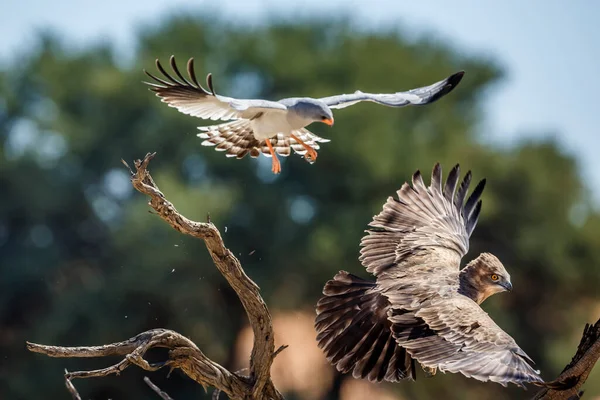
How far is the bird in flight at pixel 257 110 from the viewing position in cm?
651

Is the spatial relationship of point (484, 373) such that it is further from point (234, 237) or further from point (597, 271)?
point (597, 271)

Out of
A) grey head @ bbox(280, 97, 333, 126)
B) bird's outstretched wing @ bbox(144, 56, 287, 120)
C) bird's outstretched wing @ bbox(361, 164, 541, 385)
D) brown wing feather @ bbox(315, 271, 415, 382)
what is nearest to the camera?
bird's outstretched wing @ bbox(361, 164, 541, 385)

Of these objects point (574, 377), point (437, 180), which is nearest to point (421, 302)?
point (574, 377)

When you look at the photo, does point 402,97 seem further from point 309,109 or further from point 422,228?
point 422,228

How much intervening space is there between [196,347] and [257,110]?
1.64 metres

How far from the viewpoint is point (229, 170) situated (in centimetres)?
2039

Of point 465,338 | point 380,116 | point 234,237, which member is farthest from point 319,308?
point 380,116

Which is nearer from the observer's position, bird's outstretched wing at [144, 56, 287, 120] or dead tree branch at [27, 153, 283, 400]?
dead tree branch at [27, 153, 283, 400]

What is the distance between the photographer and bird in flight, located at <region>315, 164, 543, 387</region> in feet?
20.3

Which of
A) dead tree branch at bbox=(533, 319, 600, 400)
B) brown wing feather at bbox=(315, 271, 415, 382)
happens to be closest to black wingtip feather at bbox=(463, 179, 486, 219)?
brown wing feather at bbox=(315, 271, 415, 382)

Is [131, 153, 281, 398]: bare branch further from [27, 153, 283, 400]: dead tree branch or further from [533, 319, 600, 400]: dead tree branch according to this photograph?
[533, 319, 600, 400]: dead tree branch

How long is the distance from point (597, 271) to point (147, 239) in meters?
9.21

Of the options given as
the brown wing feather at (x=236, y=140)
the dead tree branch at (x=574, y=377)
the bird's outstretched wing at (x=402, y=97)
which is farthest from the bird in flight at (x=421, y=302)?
the brown wing feather at (x=236, y=140)

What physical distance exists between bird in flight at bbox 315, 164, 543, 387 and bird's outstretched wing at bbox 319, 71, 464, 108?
0.81 metres
